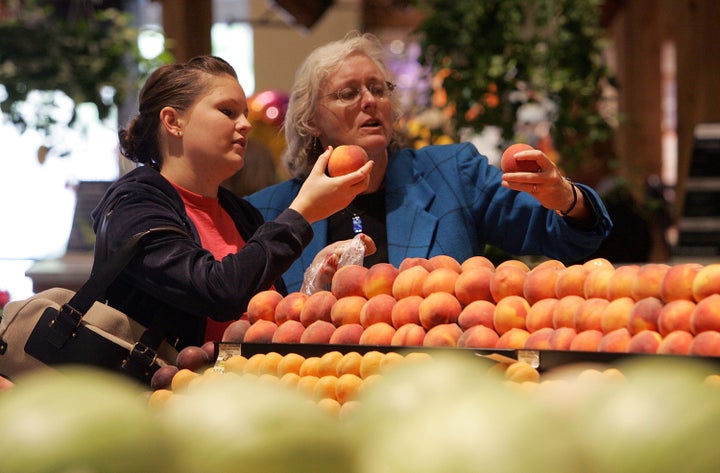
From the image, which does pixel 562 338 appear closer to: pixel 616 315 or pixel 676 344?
pixel 616 315

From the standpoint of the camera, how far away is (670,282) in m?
1.36

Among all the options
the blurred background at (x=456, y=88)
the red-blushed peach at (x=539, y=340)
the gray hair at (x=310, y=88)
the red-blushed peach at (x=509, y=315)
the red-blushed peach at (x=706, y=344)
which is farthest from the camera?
the blurred background at (x=456, y=88)

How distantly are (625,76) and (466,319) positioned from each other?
8.39 m

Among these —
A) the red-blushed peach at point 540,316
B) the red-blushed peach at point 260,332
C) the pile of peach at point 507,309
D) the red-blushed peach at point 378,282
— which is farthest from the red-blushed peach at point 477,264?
the red-blushed peach at point 260,332

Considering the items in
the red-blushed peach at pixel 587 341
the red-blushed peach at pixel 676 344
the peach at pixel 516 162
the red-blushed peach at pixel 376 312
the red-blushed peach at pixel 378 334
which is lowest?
the red-blushed peach at pixel 378 334

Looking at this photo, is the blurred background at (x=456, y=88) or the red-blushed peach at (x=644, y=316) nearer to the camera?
the red-blushed peach at (x=644, y=316)

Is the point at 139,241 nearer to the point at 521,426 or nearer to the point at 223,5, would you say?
the point at 521,426

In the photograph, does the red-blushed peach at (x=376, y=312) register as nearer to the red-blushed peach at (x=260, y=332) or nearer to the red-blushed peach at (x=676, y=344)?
the red-blushed peach at (x=260, y=332)

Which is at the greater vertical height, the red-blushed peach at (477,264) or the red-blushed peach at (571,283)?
the red-blushed peach at (571,283)

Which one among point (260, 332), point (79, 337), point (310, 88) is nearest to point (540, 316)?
point (260, 332)

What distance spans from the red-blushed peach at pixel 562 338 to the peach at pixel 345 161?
2.47 ft

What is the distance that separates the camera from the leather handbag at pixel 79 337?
1989 millimetres

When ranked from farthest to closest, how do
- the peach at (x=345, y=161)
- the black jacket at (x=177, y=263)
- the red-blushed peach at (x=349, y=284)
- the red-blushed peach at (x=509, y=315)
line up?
the peach at (x=345, y=161) → the black jacket at (x=177, y=263) → the red-blushed peach at (x=349, y=284) → the red-blushed peach at (x=509, y=315)

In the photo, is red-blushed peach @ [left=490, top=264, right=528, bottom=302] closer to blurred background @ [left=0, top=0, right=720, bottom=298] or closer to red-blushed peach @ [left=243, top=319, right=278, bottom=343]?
red-blushed peach @ [left=243, top=319, right=278, bottom=343]
